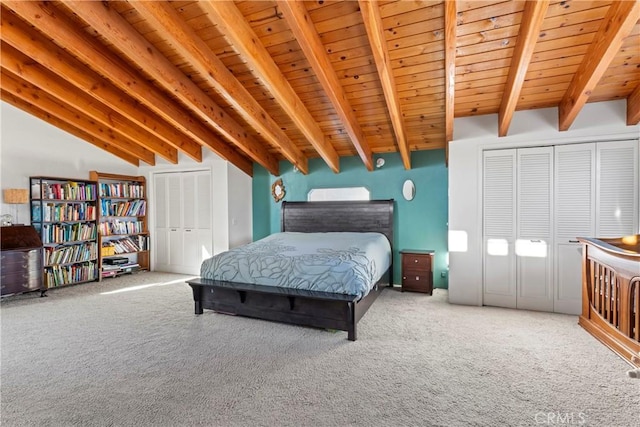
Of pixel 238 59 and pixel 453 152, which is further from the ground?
pixel 238 59

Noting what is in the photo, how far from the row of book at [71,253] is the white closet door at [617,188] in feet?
24.1

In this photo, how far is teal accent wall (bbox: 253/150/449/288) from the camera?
15.5ft

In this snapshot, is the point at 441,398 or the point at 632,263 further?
the point at 441,398

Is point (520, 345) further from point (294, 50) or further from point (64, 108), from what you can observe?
point (64, 108)

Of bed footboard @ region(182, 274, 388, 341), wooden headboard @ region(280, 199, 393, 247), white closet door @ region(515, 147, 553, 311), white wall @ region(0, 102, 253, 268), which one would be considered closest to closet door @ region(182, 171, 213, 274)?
white wall @ region(0, 102, 253, 268)

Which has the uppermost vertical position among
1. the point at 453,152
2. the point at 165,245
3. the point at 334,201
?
the point at 453,152

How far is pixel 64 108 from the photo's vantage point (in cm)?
440

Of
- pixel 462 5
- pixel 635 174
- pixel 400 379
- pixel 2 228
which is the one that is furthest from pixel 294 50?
pixel 2 228

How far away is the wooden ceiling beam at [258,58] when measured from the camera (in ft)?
7.82

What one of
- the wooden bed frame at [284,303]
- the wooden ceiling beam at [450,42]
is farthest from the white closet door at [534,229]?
the wooden bed frame at [284,303]

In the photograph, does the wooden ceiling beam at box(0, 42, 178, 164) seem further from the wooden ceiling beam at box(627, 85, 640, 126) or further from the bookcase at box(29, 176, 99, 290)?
the wooden ceiling beam at box(627, 85, 640, 126)

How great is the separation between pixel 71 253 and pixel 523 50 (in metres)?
6.55

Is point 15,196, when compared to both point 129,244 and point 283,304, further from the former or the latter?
point 283,304

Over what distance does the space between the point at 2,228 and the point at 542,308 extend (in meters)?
7.09
